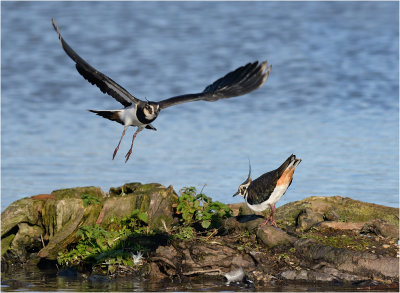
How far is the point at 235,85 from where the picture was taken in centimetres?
1462

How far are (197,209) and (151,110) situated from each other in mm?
2246

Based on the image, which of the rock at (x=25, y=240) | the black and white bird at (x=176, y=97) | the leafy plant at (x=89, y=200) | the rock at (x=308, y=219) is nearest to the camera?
the black and white bird at (x=176, y=97)

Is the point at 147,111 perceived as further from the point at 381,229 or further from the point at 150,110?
the point at 381,229

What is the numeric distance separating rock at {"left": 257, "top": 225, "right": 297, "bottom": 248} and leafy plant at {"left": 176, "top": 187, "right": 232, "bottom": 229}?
107 cm

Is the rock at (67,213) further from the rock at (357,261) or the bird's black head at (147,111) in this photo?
the rock at (357,261)

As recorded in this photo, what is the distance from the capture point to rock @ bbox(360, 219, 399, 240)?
14.4 meters

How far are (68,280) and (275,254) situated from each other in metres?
3.89

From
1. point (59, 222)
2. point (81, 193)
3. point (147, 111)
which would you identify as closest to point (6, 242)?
point (59, 222)

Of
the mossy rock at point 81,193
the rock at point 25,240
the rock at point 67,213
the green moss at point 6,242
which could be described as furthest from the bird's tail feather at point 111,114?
the green moss at point 6,242

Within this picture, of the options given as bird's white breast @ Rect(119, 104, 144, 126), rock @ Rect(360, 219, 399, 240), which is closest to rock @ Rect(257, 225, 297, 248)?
rock @ Rect(360, 219, 399, 240)

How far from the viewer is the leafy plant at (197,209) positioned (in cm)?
1423

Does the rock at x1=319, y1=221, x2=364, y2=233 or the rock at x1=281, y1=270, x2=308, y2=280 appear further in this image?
the rock at x1=319, y1=221, x2=364, y2=233

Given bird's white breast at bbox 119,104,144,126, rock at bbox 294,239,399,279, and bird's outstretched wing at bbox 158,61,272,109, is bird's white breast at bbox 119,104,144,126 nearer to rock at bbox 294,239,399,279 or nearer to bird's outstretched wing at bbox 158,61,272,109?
bird's outstretched wing at bbox 158,61,272,109

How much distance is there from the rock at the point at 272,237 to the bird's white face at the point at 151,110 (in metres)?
3.22
